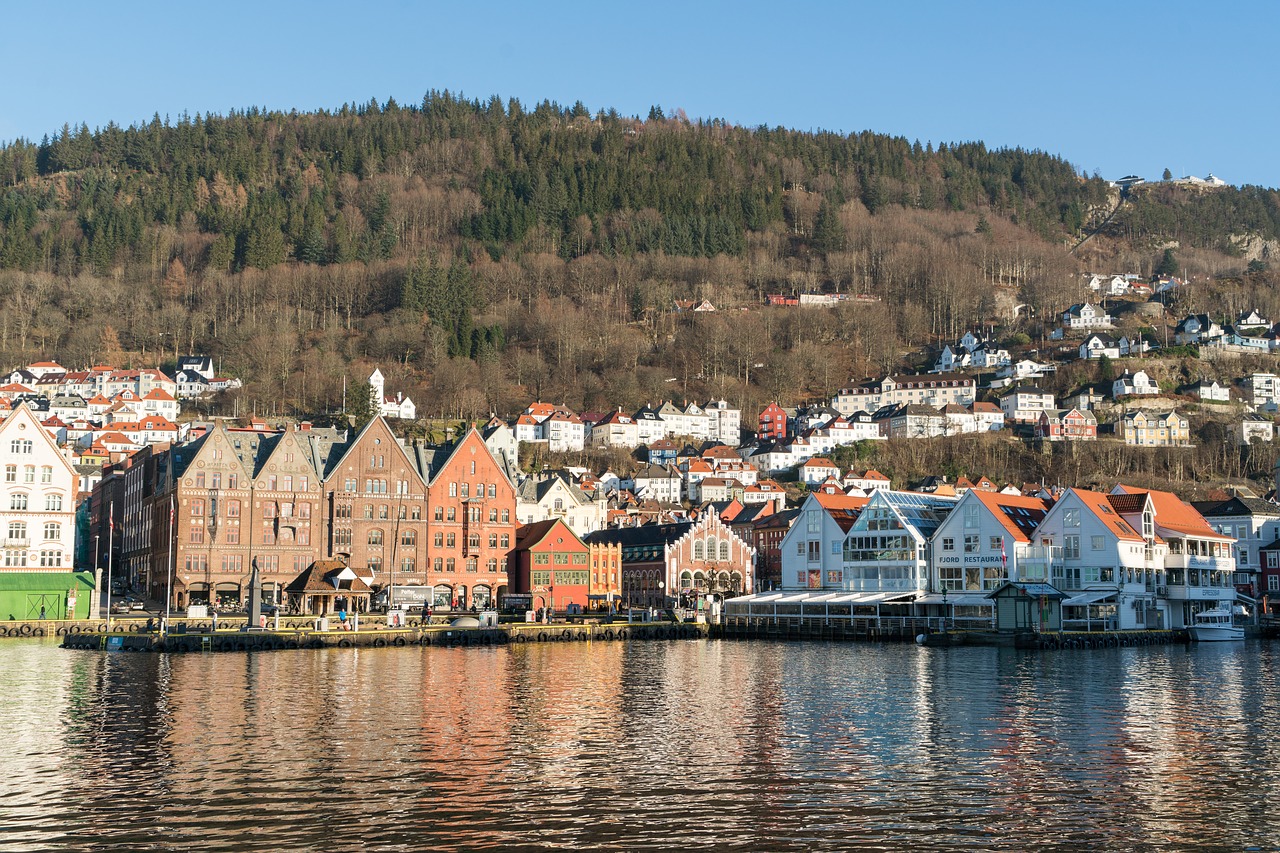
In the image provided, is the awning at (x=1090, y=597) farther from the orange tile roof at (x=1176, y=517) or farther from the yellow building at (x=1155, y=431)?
the yellow building at (x=1155, y=431)

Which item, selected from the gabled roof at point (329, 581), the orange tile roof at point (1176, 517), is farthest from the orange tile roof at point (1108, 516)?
the gabled roof at point (329, 581)

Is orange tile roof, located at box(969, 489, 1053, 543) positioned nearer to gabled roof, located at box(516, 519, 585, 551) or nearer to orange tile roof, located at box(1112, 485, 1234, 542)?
orange tile roof, located at box(1112, 485, 1234, 542)

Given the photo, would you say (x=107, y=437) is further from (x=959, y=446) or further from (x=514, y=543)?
(x=959, y=446)

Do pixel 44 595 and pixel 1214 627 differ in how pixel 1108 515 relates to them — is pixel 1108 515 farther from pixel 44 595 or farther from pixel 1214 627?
pixel 44 595

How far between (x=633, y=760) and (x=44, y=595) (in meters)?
66.8

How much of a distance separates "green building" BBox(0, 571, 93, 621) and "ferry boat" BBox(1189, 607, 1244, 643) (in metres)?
75.8

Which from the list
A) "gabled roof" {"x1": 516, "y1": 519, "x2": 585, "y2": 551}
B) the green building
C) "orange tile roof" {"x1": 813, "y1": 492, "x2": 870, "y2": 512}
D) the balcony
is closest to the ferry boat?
the balcony

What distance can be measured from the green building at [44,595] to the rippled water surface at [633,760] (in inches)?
1255

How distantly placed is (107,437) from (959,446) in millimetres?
126674

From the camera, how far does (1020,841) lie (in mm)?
22984

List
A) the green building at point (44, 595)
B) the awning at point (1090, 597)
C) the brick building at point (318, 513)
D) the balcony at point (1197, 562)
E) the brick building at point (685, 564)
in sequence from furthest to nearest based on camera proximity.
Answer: the brick building at point (685, 564) → the brick building at point (318, 513) → the balcony at point (1197, 562) → the awning at point (1090, 597) → the green building at point (44, 595)

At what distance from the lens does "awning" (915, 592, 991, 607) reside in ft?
297

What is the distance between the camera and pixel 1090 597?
85875 millimetres

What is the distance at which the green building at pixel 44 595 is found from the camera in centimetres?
8475
